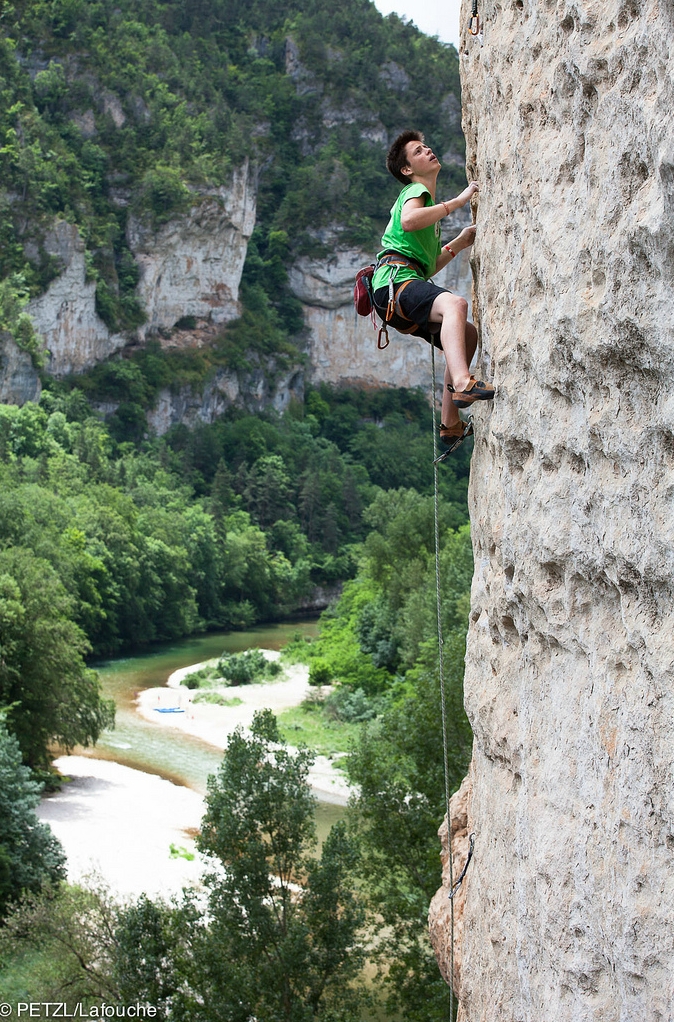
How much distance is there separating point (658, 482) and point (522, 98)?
65.7 inches

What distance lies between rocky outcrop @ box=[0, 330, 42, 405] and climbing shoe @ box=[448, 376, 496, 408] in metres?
59.7

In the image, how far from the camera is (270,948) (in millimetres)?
12828

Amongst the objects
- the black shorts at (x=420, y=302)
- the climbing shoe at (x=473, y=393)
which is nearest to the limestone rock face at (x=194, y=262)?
the black shorts at (x=420, y=302)

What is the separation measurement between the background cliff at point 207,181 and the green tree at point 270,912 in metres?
52.1

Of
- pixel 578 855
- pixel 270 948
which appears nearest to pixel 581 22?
pixel 578 855

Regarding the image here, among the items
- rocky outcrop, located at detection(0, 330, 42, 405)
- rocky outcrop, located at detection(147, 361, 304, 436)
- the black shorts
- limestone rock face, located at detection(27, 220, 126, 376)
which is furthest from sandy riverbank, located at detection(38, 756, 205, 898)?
rocky outcrop, located at detection(147, 361, 304, 436)

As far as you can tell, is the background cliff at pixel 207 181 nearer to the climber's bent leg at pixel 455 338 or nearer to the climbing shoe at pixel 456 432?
the climbing shoe at pixel 456 432

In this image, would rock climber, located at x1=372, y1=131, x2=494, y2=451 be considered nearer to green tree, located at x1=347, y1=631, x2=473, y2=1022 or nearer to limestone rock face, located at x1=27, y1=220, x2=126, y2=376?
green tree, located at x1=347, y1=631, x2=473, y2=1022

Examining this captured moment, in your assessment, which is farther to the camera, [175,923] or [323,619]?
[323,619]

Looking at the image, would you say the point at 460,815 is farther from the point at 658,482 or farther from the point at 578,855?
the point at 658,482

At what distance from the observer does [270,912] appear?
42.1 ft

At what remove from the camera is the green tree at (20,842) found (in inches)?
654

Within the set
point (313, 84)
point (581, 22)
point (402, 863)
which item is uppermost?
point (313, 84)

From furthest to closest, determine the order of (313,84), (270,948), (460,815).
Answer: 1. (313,84)
2. (270,948)
3. (460,815)
